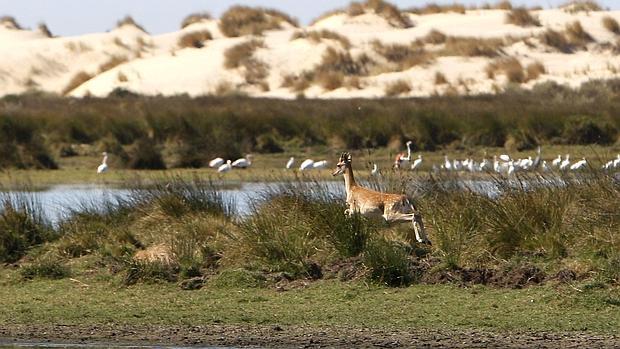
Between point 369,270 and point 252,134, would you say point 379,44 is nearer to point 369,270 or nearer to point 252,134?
point 252,134

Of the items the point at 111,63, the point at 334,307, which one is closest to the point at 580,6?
the point at 111,63

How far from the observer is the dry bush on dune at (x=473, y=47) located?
62.8m

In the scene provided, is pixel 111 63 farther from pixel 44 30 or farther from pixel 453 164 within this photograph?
pixel 453 164

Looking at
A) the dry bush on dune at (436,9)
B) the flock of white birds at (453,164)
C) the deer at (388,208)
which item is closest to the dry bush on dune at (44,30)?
the dry bush on dune at (436,9)

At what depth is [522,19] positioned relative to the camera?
6931cm

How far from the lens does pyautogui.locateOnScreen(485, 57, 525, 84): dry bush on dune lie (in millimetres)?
58159

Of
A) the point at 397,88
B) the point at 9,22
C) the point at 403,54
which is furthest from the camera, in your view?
the point at 9,22

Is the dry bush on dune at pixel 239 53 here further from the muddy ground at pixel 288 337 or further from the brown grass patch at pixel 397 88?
the muddy ground at pixel 288 337

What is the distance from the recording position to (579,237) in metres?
15.8

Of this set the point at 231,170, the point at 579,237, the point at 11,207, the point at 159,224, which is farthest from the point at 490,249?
the point at 231,170

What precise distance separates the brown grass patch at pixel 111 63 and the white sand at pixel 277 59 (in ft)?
0.63

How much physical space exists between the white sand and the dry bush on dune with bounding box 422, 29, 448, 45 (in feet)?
2.51

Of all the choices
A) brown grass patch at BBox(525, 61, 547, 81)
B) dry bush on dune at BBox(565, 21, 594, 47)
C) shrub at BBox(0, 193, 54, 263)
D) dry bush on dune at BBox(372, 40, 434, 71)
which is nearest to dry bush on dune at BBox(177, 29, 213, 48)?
dry bush on dune at BBox(372, 40, 434, 71)

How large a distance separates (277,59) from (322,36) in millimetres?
3145
